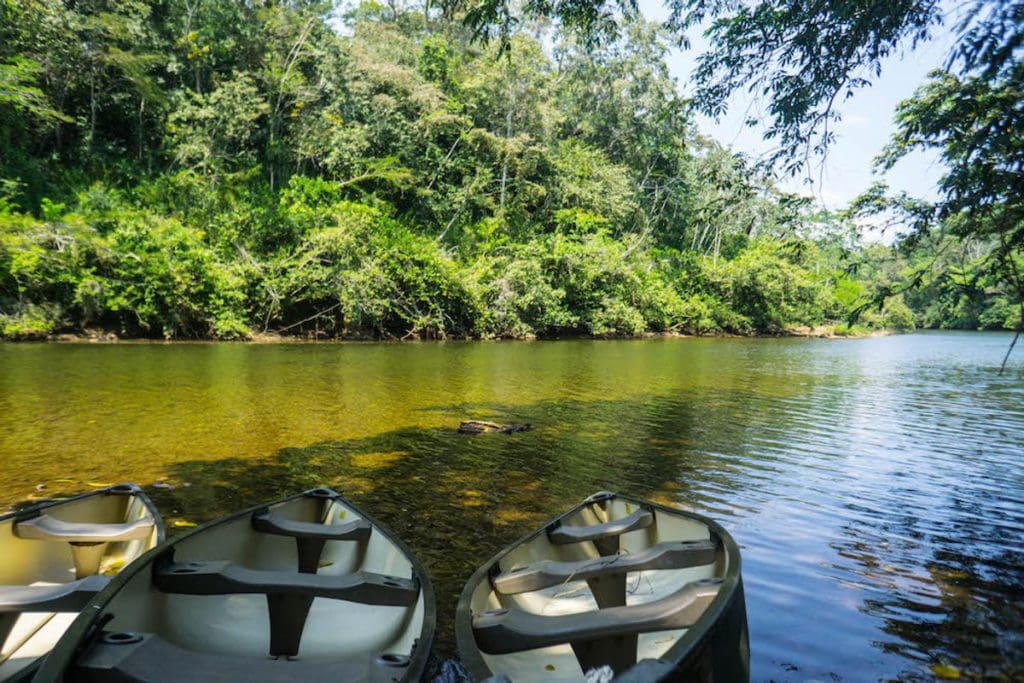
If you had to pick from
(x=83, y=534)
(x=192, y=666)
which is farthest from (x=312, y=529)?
(x=192, y=666)

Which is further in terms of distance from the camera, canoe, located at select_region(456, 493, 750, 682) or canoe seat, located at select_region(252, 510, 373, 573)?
canoe seat, located at select_region(252, 510, 373, 573)

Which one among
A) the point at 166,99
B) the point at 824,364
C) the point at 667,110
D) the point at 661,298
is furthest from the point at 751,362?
the point at 166,99

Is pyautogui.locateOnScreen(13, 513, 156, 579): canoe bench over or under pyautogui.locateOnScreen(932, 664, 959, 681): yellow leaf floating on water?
over

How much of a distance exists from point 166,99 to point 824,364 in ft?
106

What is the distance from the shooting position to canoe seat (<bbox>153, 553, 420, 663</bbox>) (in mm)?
2557

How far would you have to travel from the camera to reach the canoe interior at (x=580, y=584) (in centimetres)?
271

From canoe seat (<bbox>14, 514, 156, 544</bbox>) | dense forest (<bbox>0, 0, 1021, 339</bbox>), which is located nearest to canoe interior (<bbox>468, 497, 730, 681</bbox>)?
canoe seat (<bbox>14, 514, 156, 544</bbox>)

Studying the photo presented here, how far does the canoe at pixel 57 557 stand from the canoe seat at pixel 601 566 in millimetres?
1854

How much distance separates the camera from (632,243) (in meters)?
42.1

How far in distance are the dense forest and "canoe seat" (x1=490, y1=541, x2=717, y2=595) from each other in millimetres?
14621

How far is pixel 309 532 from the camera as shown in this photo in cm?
350

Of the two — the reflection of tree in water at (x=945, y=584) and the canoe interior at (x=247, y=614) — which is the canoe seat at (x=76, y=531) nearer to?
the canoe interior at (x=247, y=614)

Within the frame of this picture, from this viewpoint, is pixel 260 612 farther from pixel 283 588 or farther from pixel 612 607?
pixel 612 607

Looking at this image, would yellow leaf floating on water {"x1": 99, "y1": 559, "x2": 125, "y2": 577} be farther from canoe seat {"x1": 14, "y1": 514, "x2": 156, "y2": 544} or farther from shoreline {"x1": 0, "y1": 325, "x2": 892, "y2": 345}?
shoreline {"x1": 0, "y1": 325, "x2": 892, "y2": 345}
